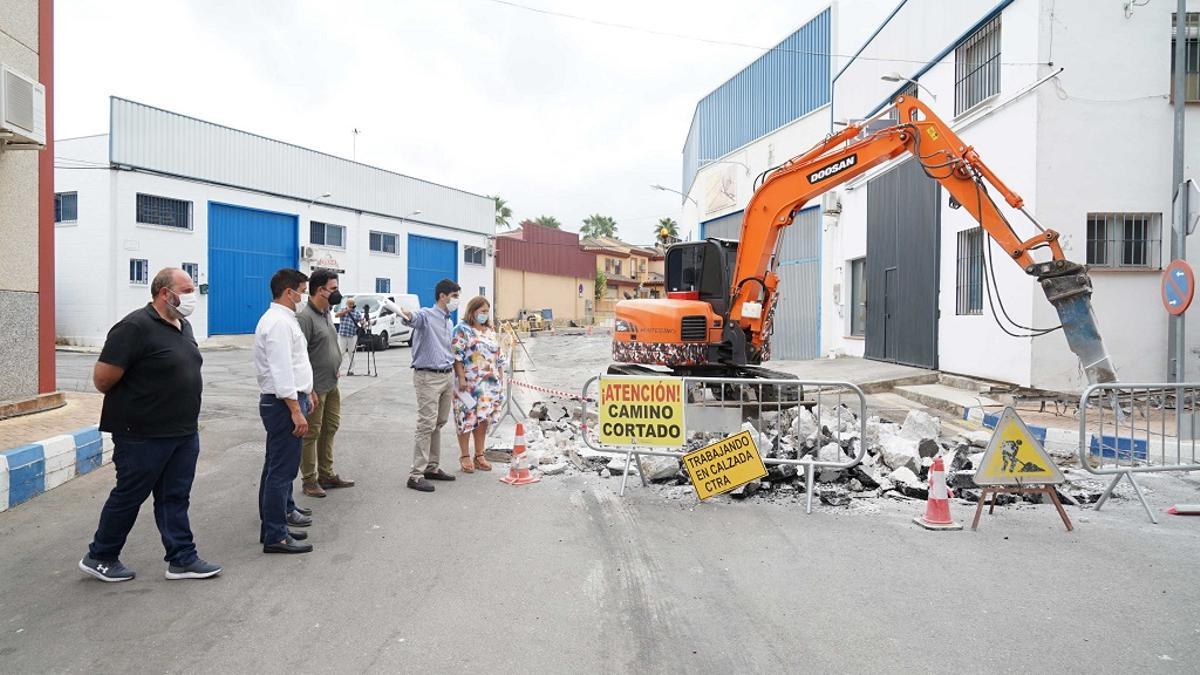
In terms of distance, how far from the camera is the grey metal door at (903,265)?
50.3ft

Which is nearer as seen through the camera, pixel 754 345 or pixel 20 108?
pixel 20 108

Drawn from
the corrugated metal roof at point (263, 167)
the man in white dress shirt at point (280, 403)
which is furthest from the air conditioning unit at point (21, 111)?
the corrugated metal roof at point (263, 167)

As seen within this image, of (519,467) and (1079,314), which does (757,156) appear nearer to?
(1079,314)

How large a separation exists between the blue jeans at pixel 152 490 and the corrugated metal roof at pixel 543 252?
4388cm

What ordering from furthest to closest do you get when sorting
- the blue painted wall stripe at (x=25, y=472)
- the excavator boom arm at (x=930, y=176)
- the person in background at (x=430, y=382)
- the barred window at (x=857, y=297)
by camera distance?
the barred window at (x=857, y=297) → the excavator boom arm at (x=930, y=176) → the person in background at (x=430, y=382) → the blue painted wall stripe at (x=25, y=472)

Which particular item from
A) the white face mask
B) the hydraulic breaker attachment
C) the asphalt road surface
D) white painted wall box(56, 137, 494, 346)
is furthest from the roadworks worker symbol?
white painted wall box(56, 137, 494, 346)

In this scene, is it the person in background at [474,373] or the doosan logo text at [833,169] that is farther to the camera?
the doosan logo text at [833,169]

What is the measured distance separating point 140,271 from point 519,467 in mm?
23811

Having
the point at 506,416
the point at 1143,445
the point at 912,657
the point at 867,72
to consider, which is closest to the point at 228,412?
the point at 506,416

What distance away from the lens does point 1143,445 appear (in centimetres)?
790

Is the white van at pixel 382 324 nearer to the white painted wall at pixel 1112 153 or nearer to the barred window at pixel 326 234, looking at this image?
the barred window at pixel 326 234

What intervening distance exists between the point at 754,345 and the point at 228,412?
8.04 metres

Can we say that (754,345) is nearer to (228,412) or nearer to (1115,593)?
(1115,593)

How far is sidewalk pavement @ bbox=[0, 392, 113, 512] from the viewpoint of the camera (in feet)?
19.6
